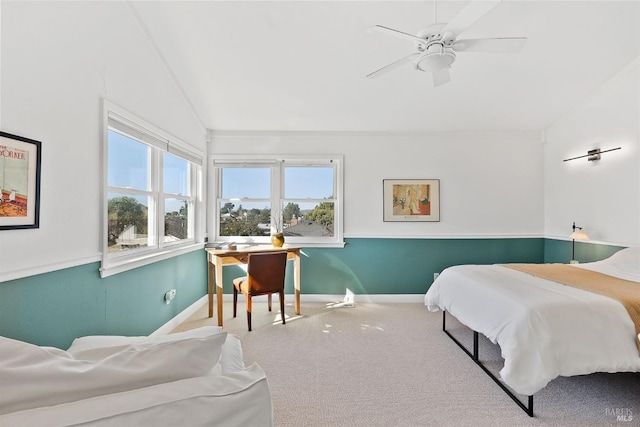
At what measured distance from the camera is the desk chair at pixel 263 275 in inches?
127

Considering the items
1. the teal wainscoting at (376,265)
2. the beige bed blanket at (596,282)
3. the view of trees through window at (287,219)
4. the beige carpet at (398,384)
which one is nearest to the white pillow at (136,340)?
the beige carpet at (398,384)

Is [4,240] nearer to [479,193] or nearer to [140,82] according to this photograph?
[140,82]

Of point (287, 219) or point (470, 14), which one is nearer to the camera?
point (470, 14)

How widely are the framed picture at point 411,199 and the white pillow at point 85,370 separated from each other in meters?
3.56

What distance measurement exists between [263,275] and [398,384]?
5.57ft

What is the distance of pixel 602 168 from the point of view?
332 cm

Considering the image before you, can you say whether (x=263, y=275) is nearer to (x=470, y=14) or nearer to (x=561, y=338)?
(x=561, y=338)

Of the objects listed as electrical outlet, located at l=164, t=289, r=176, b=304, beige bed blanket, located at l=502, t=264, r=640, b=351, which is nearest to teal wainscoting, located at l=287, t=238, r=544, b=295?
beige bed blanket, located at l=502, t=264, r=640, b=351

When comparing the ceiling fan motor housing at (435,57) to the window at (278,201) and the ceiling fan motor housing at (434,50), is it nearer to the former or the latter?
the ceiling fan motor housing at (434,50)

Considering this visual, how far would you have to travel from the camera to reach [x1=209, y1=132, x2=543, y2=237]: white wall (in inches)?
167

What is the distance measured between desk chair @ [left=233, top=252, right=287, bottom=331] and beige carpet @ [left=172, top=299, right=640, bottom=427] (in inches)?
15.2

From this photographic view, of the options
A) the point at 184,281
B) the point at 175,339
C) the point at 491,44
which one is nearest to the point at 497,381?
the point at 175,339

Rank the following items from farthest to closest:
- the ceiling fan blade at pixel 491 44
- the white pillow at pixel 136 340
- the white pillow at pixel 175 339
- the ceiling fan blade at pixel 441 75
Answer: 1. the ceiling fan blade at pixel 441 75
2. the ceiling fan blade at pixel 491 44
3. the white pillow at pixel 136 340
4. the white pillow at pixel 175 339

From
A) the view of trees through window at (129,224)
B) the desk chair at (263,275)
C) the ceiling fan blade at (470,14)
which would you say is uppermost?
the ceiling fan blade at (470,14)
